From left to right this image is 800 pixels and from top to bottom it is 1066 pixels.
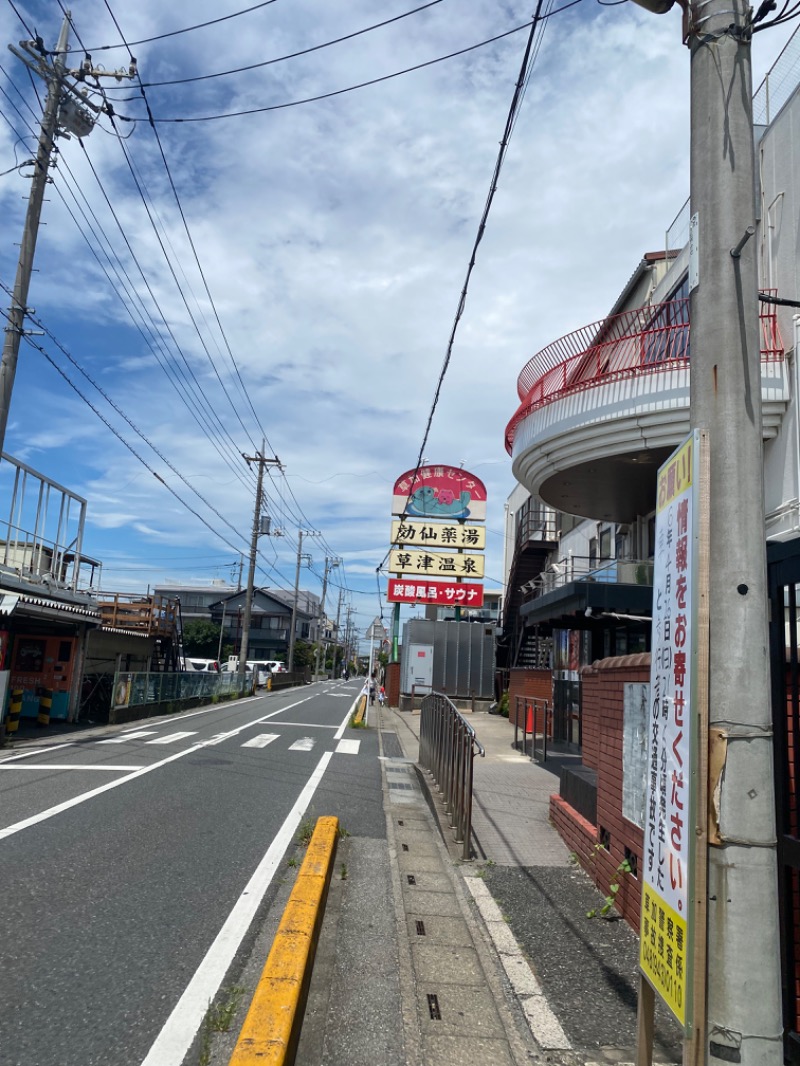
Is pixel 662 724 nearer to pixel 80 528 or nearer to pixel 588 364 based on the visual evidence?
pixel 588 364

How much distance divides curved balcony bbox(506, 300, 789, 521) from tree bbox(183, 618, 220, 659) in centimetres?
5813

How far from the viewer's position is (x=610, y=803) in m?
6.09

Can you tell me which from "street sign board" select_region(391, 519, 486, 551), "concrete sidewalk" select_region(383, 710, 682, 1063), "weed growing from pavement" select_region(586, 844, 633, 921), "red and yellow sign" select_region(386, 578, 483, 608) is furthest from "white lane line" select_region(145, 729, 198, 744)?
"street sign board" select_region(391, 519, 486, 551)

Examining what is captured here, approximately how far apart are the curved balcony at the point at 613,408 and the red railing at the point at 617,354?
19 mm

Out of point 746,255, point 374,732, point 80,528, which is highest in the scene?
point 80,528

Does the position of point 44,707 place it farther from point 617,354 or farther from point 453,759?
point 617,354

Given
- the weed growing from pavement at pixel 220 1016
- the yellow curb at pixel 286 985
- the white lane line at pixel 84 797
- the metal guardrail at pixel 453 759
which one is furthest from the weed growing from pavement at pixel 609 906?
the white lane line at pixel 84 797

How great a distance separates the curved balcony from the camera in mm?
12016

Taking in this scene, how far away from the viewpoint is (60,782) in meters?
10.0

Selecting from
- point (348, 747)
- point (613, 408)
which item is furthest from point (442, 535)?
point (613, 408)

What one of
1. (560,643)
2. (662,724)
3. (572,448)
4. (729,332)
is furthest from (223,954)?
(560,643)

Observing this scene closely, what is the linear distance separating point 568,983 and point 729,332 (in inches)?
150

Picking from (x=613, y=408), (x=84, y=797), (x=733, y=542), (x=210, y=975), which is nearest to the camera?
(x=733, y=542)

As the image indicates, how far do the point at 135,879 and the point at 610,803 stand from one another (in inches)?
155
